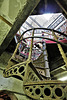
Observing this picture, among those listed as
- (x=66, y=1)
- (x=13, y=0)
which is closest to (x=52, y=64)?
(x=66, y=1)

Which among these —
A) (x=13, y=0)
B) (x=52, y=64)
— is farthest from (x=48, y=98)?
(x=52, y=64)

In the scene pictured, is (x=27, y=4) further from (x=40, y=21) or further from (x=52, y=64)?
(x=40, y=21)

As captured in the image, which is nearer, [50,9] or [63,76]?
[50,9]

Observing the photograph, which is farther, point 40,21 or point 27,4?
point 40,21

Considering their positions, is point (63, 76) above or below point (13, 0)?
below

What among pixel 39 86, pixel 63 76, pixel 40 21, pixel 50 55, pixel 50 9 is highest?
pixel 40 21

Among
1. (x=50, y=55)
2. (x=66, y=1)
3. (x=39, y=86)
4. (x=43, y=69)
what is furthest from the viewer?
(x=50, y=55)

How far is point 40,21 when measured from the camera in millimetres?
15234

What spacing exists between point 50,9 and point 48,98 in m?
4.54

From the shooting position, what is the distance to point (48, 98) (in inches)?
51.8

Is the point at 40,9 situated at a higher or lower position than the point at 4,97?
higher

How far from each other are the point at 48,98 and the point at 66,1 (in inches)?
120

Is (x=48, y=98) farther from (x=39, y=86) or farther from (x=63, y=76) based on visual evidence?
(x=63, y=76)

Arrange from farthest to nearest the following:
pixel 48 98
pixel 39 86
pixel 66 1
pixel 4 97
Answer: pixel 66 1 < pixel 4 97 < pixel 39 86 < pixel 48 98
